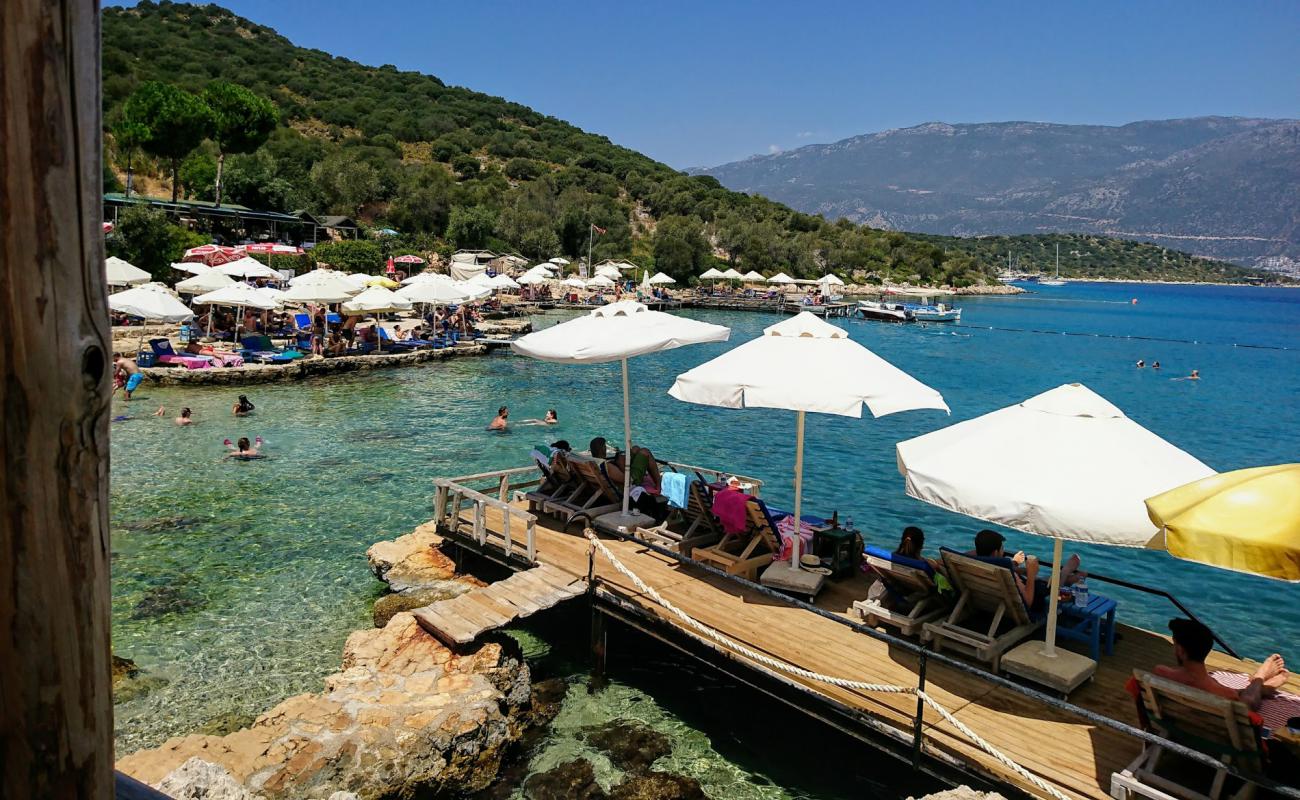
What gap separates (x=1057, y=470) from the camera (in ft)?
19.6

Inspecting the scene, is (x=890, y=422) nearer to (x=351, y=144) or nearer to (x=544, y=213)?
(x=544, y=213)

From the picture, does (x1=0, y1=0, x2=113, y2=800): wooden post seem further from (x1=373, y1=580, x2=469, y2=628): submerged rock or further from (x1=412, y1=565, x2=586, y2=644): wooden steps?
(x1=373, y1=580, x2=469, y2=628): submerged rock

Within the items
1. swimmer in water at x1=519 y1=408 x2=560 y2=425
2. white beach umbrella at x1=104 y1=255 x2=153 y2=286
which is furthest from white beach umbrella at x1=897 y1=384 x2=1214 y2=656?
white beach umbrella at x1=104 y1=255 x2=153 y2=286

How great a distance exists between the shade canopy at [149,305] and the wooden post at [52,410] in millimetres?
24637

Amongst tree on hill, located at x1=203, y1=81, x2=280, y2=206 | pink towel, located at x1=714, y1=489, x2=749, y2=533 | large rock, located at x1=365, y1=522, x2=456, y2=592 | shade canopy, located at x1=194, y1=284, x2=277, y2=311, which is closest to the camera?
pink towel, located at x1=714, y1=489, x2=749, y2=533

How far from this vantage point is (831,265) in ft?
315

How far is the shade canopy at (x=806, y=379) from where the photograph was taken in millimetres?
7406

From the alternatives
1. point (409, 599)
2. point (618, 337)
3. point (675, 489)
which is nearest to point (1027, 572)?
point (675, 489)

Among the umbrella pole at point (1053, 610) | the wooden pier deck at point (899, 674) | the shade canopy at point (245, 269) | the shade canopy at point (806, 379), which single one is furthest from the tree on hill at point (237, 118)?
→ the umbrella pole at point (1053, 610)

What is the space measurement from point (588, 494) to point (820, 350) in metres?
4.20

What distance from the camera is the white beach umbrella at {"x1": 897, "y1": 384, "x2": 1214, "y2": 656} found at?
18.5 feet

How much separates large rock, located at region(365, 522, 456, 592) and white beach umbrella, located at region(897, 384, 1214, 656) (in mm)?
6160

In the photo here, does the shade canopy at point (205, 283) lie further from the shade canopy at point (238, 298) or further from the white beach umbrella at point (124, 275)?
the white beach umbrella at point (124, 275)

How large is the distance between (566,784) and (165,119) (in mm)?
50079
